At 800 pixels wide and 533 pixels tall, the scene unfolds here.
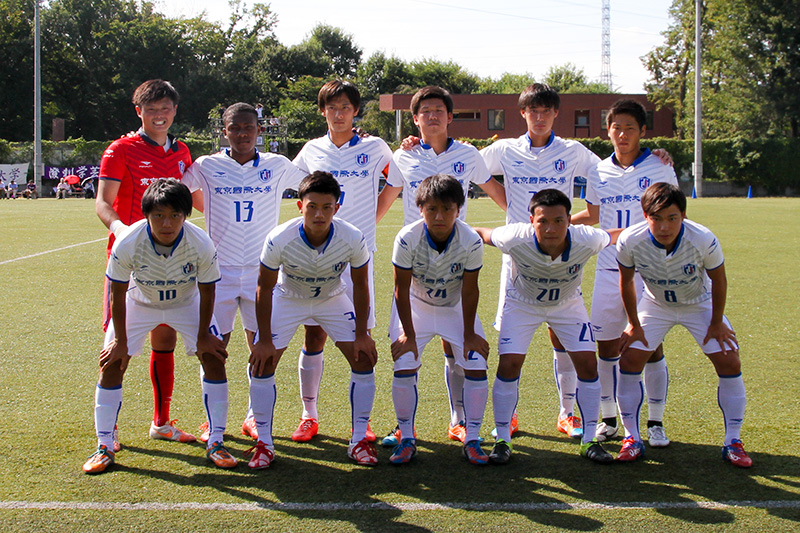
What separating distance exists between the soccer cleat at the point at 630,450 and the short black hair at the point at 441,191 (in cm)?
166

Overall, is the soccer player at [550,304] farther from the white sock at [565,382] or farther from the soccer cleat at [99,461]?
the soccer cleat at [99,461]

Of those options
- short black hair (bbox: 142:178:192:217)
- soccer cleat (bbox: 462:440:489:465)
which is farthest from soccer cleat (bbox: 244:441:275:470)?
short black hair (bbox: 142:178:192:217)

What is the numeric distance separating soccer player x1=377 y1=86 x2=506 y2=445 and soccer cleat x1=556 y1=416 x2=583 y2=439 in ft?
2.09

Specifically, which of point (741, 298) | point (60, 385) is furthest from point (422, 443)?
point (741, 298)

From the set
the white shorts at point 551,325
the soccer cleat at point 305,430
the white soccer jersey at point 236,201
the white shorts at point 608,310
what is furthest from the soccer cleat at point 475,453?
the white soccer jersey at point 236,201

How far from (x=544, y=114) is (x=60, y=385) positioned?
4011 millimetres

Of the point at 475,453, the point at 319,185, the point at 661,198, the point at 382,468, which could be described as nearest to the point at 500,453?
the point at 475,453

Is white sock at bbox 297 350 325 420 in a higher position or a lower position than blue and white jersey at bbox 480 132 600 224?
lower

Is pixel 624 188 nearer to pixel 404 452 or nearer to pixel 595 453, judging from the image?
pixel 595 453

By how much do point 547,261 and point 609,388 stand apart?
1.06m

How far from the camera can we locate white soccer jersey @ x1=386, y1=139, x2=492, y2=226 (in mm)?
4836

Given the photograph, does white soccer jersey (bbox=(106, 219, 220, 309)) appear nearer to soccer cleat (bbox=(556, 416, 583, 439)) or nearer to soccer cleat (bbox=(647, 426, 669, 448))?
soccer cleat (bbox=(556, 416, 583, 439))

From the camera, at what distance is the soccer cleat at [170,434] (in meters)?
4.45

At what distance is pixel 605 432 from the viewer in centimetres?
454
